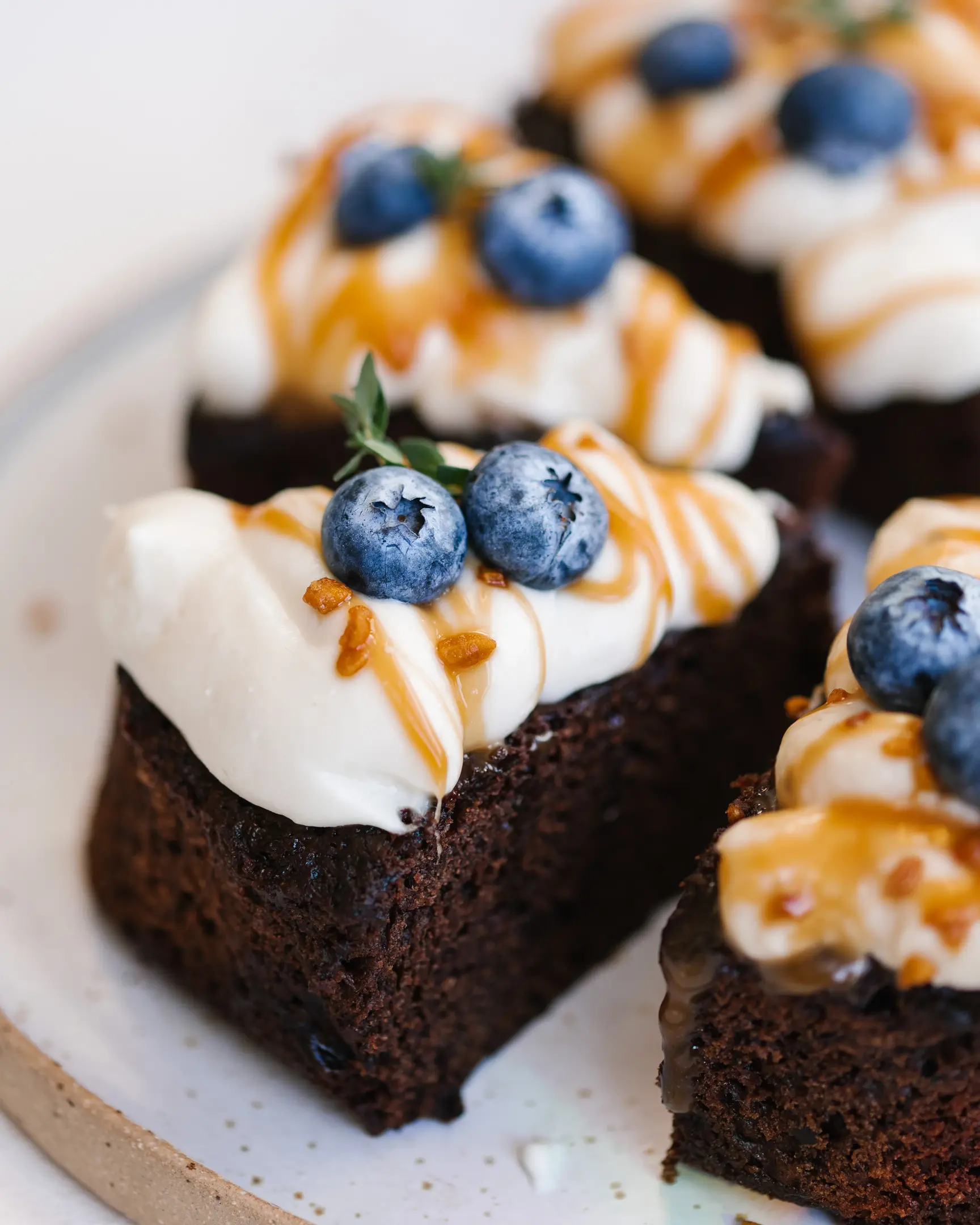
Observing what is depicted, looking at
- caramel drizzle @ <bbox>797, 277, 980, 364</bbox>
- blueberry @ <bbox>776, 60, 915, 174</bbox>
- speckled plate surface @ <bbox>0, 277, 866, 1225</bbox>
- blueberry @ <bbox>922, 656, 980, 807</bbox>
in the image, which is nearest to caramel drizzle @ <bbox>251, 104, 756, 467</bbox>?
caramel drizzle @ <bbox>797, 277, 980, 364</bbox>

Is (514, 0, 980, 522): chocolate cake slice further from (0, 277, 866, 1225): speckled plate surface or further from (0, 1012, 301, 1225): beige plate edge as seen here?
(0, 1012, 301, 1225): beige plate edge

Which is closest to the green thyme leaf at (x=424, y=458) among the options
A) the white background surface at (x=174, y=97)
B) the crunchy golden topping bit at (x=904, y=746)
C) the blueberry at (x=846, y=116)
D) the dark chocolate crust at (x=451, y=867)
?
the dark chocolate crust at (x=451, y=867)

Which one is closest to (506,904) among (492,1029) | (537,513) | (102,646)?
(492,1029)

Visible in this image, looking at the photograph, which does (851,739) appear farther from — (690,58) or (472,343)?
(690,58)

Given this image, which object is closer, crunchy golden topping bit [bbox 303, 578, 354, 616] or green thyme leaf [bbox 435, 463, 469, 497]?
crunchy golden topping bit [bbox 303, 578, 354, 616]

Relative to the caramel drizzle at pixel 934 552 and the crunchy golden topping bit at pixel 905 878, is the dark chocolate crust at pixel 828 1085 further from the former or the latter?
the caramel drizzle at pixel 934 552
